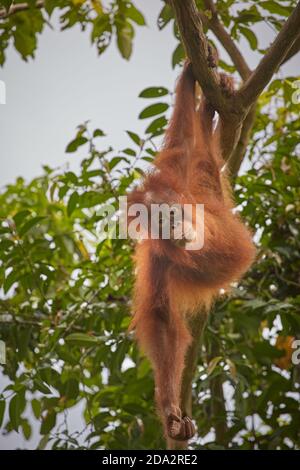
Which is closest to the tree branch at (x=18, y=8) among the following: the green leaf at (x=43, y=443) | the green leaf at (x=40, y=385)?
the green leaf at (x=40, y=385)

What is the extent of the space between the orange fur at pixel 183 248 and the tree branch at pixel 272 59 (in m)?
0.29

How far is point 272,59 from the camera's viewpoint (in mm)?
2592

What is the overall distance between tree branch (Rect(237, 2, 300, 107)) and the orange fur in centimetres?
29

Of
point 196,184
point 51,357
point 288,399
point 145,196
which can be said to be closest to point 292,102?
point 196,184

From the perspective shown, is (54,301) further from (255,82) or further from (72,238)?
(255,82)

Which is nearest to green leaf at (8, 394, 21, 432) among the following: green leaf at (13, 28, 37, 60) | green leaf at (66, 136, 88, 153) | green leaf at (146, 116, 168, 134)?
green leaf at (66, 136, 88, 153)

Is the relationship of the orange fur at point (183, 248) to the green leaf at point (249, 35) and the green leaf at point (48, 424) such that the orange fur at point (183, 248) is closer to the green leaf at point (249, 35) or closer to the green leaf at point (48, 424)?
the green leaf at point (48, 424)

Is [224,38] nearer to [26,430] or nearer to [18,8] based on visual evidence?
[18,8]

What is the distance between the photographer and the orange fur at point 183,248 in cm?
298

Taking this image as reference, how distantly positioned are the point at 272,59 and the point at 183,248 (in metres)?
0.91

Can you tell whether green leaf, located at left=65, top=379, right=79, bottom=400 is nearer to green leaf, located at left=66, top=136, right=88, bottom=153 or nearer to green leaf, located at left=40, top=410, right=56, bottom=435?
green leaf, located at left=40, top=410, right=56, bottom=435

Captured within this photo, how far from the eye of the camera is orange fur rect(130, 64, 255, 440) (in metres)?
2.98

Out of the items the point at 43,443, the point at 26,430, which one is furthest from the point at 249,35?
the point at 26,430

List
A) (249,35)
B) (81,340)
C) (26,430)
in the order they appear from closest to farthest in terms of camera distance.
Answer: (81,340), (249,35), (26,430)
